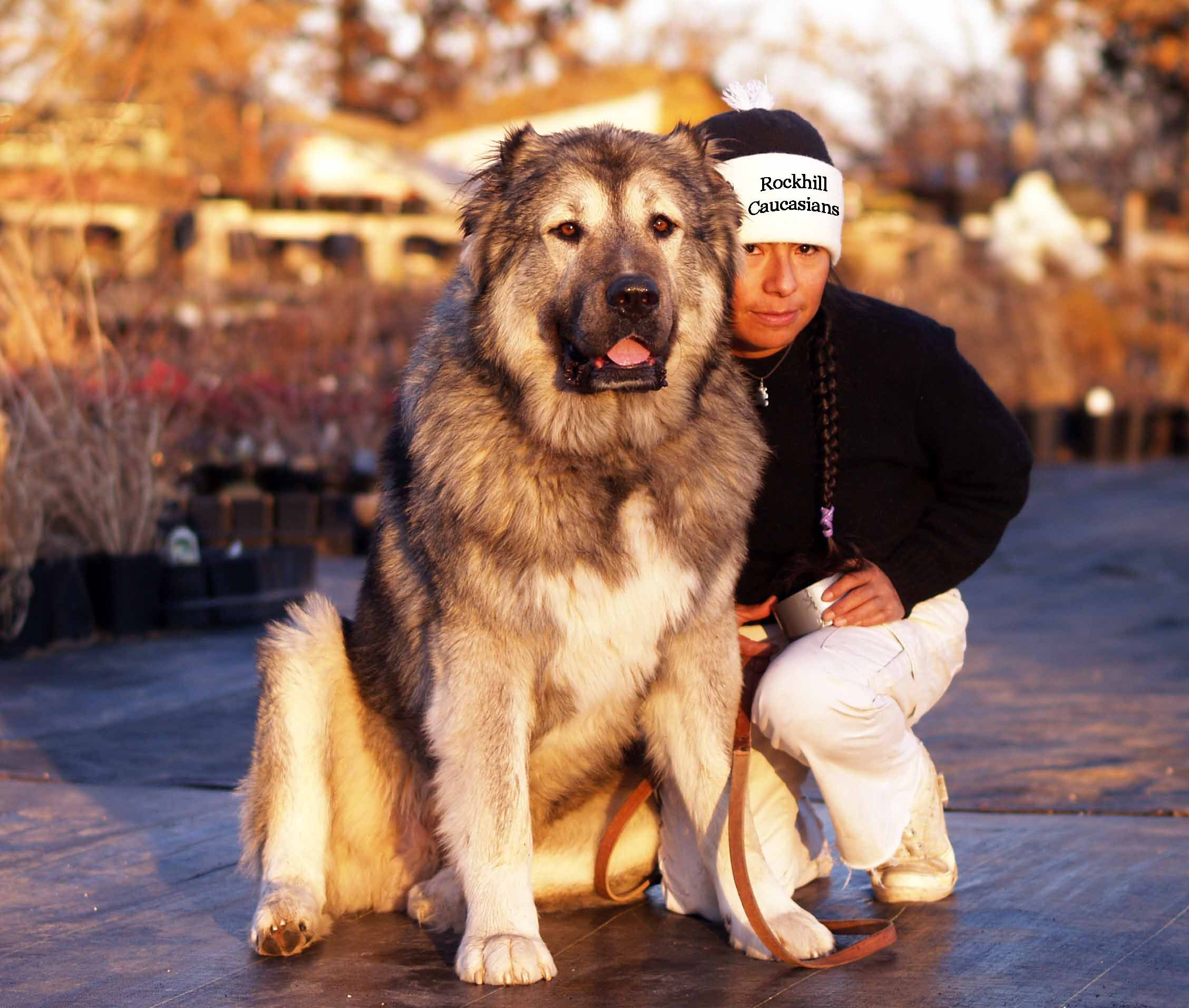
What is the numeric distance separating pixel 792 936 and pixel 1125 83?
97.9 feet

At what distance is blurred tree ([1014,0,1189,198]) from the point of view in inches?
1061

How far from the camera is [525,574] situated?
349 centimetres

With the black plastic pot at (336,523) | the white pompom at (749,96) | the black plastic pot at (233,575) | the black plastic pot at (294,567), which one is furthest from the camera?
the black plastic pot at (336,523)

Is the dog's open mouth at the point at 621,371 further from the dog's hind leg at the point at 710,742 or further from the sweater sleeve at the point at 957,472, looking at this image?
the sweater sleeve at the point at 957,472

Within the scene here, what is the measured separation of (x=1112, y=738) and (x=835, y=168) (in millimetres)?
2516

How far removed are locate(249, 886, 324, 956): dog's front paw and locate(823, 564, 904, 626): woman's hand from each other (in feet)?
4.85

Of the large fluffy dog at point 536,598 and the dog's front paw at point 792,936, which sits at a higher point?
the large fluffy dog at point 536,598

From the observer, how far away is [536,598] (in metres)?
3.48

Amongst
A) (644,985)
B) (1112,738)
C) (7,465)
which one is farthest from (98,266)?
(644,985)

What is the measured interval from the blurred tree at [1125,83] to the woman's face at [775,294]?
24970 mm

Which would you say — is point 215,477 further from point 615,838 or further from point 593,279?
point 593,279

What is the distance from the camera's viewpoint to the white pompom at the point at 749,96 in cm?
436

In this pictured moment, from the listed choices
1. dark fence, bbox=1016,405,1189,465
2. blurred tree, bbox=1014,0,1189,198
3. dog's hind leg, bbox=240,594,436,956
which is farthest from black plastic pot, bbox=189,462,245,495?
blurred tree, bbox=1014,0,1189,198

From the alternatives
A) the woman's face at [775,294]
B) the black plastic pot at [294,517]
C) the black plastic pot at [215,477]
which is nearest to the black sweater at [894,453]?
the woman's face at [775,294]
